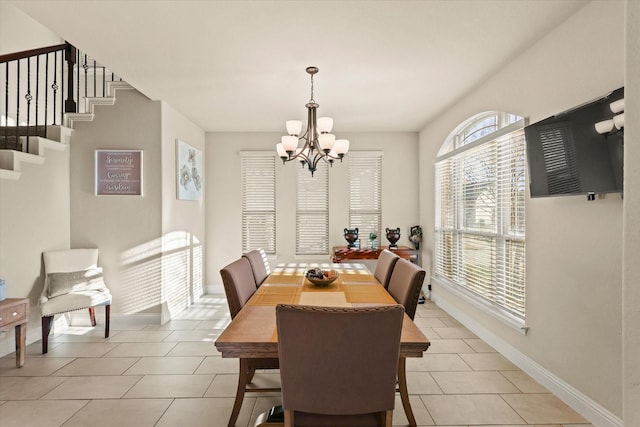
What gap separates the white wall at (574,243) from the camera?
2.11 m

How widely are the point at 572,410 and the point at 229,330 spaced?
2.35m

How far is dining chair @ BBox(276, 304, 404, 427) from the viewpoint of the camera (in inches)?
54.3

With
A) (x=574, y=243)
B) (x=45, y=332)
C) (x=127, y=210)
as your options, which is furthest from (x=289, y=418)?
(x=127, y=210)

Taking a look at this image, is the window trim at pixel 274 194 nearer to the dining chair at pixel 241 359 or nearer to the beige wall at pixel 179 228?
the beige wall at pixel 179 228

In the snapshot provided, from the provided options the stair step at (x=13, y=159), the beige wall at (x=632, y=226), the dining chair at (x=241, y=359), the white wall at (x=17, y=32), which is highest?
the white wall at (x=17, y=32)

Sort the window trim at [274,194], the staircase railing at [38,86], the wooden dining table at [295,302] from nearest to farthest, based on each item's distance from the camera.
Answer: the wooden dining table at [295,302], the staircase railing at [38,86], the window trim at [274,194]

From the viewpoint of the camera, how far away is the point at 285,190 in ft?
19.2

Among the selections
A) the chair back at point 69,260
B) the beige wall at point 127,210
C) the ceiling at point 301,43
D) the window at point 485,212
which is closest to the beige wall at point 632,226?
the ceiling at point 301,43

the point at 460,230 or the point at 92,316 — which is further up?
the point at 460,230

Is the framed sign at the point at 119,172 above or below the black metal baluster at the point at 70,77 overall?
below

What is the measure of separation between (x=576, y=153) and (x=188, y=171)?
14.5 feet

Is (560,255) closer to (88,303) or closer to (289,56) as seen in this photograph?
(289,56)

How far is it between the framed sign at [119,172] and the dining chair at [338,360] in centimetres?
352

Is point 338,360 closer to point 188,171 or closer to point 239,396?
point 239,396
